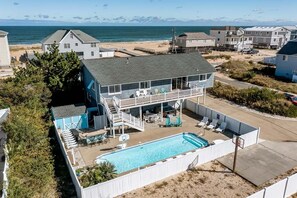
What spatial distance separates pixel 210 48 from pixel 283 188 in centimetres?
6899

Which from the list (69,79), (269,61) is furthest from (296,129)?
(269,61)

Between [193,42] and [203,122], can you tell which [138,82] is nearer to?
[203,122]

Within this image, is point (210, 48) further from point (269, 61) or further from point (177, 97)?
point (177, 97)

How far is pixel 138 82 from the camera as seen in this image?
22797 mm

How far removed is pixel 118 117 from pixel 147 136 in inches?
124

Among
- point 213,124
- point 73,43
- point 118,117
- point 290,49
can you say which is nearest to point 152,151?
point 118,117

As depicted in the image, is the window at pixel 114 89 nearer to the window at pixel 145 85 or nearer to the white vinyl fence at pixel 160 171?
the window at pixel 145 85

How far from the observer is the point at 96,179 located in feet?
45.6

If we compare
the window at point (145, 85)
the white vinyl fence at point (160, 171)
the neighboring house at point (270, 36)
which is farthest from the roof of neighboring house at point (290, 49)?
the neighboring house at point (270, 36)

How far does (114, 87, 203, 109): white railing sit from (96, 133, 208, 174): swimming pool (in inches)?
154

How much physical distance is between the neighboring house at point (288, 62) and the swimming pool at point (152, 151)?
2798cm

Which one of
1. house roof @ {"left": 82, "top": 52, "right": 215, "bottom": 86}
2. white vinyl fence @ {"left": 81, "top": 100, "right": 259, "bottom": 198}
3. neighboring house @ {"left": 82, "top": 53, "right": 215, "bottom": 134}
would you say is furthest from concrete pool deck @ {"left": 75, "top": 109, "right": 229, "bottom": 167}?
house roof @ {"left": 82, "top": 52, "right": 215, "bottom": 86}

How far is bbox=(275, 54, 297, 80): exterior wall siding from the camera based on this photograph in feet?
130

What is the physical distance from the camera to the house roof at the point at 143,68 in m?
22.4
